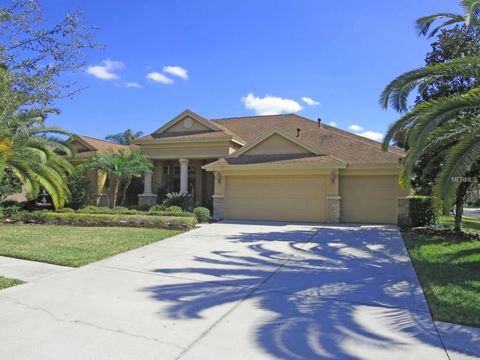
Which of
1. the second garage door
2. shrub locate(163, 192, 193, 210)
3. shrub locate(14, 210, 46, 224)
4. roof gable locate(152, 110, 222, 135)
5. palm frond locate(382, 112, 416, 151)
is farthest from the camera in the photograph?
roof gable locate(152, 110, 222, 135)

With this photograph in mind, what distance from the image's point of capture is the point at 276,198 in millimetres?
18672

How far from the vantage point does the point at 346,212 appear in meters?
18.0

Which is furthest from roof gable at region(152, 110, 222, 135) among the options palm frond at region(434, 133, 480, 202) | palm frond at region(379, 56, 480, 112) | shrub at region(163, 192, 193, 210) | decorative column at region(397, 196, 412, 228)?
palm frond at region(434, 133, 480, 202)

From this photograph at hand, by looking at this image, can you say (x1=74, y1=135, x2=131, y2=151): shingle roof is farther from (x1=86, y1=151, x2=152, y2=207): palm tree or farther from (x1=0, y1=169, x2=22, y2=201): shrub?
(x1=0, y1=169, x2=22, y2=201): shrub

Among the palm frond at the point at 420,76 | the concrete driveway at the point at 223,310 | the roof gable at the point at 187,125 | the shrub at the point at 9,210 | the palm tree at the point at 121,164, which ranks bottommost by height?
the concrete driveway at the point at 223,310

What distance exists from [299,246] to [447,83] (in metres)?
8.32

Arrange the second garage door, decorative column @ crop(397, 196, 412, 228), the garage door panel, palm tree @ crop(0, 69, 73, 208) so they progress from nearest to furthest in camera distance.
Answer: palm tree @ crop(0, 69, 73, 208) → decorative column @ crop(397, 196, 412, 228) → the garage door panel → the second garage door

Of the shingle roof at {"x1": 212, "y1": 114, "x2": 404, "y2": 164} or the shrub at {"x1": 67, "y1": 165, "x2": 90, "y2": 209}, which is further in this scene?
the shrub at {"x1": 67, "y1": 165, "x2": 90, "y2": 209}

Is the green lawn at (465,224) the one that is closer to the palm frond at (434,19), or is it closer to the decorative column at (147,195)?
the palm frond at (434,19)

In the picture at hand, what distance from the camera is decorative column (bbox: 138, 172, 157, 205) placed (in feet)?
75.6

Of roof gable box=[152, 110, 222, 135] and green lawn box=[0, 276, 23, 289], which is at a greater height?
roof gable box=[152, 110, 222, 135]

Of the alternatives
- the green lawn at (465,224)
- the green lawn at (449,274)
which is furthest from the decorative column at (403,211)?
the green lawn at (449,274)

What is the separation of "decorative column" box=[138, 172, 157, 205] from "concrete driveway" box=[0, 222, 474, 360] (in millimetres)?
13856

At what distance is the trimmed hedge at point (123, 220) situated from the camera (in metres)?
14.9
